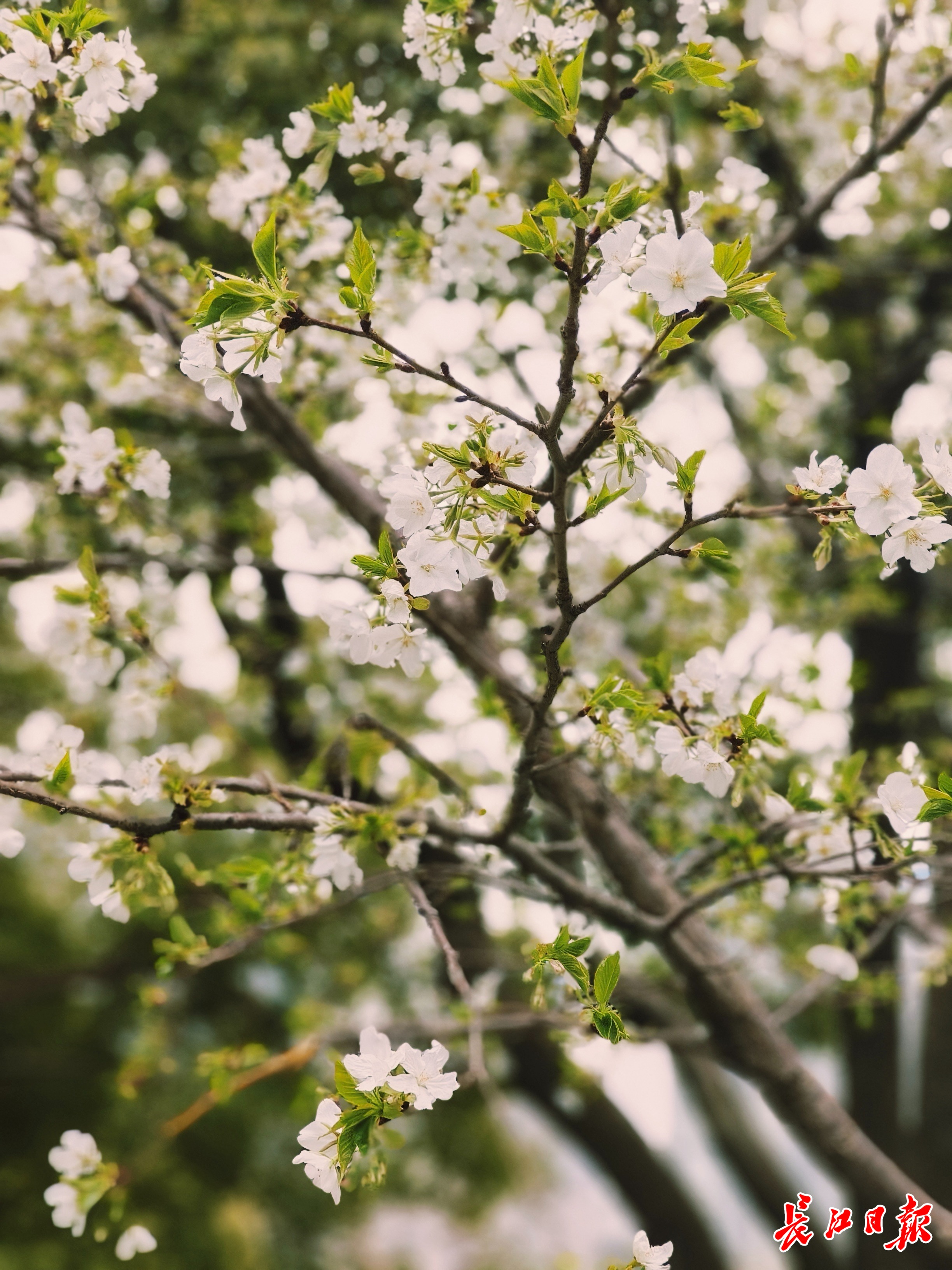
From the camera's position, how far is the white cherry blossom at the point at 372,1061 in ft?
3.35

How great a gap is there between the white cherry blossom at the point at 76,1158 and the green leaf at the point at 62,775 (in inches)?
32.8

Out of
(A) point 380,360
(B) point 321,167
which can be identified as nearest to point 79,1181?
(A) point 380,360

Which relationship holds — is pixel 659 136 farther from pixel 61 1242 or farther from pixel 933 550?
pixel 61 1242

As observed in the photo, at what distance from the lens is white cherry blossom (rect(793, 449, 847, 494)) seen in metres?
1.10

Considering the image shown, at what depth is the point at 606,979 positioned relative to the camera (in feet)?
3.42

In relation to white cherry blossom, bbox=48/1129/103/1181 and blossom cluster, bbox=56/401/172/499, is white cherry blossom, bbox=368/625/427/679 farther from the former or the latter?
white cherry blossom, bbox=48/1129/103/1181

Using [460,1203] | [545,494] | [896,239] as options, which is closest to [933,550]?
[545,494]

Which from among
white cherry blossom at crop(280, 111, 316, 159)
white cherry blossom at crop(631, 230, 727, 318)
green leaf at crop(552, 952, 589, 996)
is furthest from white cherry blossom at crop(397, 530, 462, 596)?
white cherry blossom at crop(280, 111, 316, 159)

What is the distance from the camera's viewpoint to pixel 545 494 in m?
1.02

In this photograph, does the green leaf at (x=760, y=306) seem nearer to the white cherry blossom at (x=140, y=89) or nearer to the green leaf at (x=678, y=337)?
the green leaf at (x=678, y=337)

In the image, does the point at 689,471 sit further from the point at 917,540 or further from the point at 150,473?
the point at 150,473

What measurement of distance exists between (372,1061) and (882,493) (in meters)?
0.92

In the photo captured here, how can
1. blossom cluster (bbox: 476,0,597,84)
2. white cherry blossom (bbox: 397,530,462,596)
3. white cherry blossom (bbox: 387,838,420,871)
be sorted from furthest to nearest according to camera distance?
white cherry blossom (bbox: 387,838,420,871) → blossom cluster (bbox: 476,0,597,84) → white cherry blossom (bbox: 397,530,462,596)
